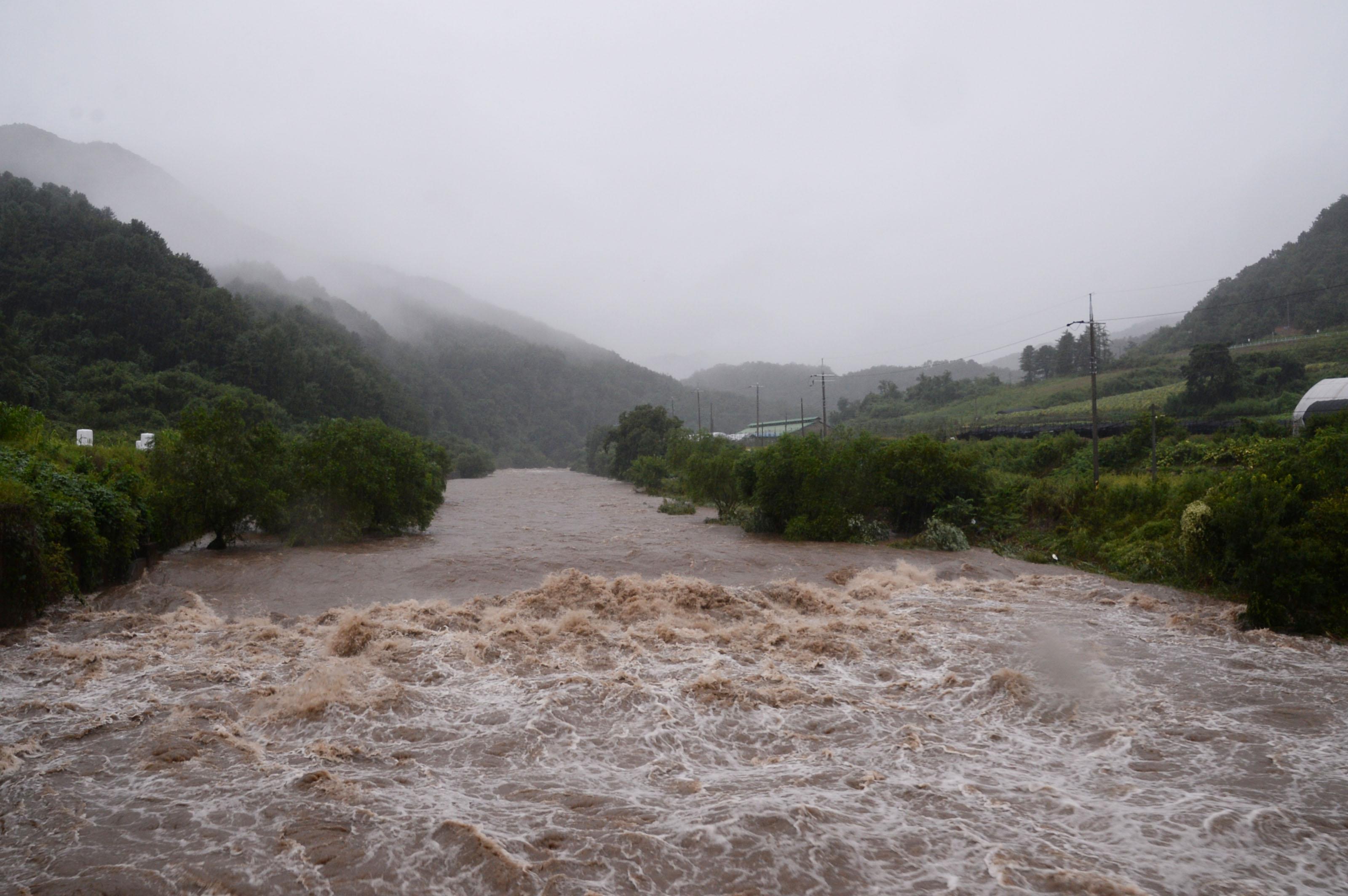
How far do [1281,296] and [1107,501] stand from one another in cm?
5200

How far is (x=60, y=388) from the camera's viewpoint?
41.1 m

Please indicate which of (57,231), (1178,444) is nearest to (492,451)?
(57,231)

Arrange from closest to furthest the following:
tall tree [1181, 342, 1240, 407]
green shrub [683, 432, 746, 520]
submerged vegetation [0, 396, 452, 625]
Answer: submerged vegetation [0, 396, 452, 625], green shrub [683, 432, 746, 520], tall tree [1181, 342, 1240, 407]

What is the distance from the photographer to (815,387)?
88375 mm

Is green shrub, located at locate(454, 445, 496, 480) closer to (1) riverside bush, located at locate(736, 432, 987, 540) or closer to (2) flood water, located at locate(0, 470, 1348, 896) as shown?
(1) riverside bush, located at locate(736, 432, 987, 540)

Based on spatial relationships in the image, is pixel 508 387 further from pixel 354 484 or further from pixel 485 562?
pixel 485 562

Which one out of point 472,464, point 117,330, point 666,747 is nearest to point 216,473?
point 666,747

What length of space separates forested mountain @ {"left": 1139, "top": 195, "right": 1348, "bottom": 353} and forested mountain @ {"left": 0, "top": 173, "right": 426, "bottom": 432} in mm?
67361

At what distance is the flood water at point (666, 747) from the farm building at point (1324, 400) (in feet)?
58.4

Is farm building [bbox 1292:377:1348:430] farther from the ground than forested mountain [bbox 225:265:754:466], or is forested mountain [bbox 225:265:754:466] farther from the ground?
forested mountain [bbox 225:265:754:466]

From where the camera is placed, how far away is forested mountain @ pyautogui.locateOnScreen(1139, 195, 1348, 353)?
53.0m

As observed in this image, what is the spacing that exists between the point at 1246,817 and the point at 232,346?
66.3m

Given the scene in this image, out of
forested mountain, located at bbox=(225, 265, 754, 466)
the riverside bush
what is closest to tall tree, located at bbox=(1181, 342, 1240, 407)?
the riverside bush

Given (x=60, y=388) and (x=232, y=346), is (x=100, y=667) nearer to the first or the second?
(x=60, y=388)
